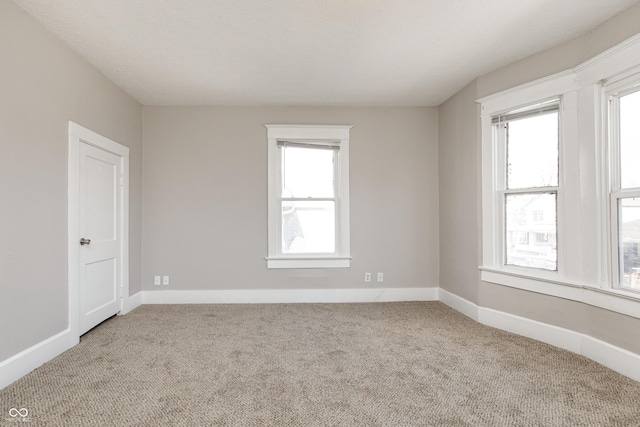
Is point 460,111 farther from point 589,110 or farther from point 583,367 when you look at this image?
point 583,367

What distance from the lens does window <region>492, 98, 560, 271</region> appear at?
302 cm

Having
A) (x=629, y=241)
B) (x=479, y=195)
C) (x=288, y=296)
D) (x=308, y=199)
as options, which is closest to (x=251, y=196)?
(x=308, y=199)

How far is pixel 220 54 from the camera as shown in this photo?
120 inches

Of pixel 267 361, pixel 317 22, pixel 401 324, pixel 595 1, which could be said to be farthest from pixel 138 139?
pixel 595 1

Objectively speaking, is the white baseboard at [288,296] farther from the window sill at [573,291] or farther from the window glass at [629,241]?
the window glass at [629,241]

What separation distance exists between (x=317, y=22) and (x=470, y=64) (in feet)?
5.58

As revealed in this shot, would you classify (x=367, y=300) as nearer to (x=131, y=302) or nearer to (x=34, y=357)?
(x=131, y=302)

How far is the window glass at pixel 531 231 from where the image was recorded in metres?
3.03

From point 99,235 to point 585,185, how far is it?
181 inches

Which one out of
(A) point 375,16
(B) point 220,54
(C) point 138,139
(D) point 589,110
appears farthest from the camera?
(C) point 138,139

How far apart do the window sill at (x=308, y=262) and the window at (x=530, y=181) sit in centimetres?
195

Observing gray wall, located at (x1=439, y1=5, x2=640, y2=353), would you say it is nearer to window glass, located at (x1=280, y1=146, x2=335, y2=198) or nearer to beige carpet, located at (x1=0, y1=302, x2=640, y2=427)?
beige carpet, located at (x1=0, y1=302, x2=640, y2=427)

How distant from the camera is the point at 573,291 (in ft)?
9.21

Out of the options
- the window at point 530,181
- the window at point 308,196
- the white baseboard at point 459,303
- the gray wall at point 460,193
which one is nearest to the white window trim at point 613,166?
the window at point 530,181
